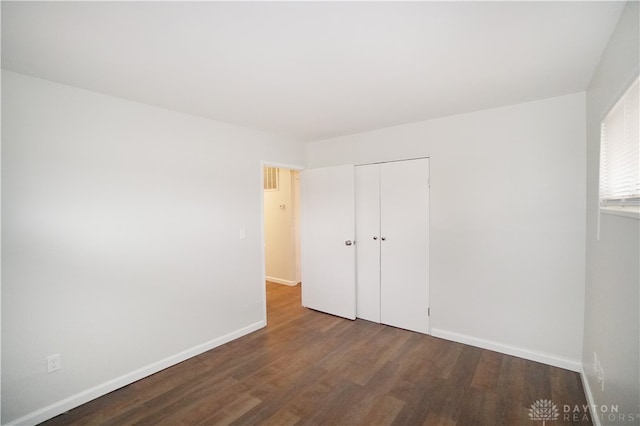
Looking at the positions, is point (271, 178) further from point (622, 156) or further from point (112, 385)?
point (622, 156)

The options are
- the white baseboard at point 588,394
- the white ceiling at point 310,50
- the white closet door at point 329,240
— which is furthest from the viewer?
the white closet door at point 329,240

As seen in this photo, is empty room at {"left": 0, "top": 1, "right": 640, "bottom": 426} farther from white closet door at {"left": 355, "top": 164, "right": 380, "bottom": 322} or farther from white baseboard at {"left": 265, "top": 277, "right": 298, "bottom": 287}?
white baseboard at {"left": 265, "top": 277, "right": 298, "bottom": 287}

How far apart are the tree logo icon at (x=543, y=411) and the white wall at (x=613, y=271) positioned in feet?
0.84

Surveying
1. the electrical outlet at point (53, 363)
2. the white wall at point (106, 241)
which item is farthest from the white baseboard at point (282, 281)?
the electrical outlet at point (53, 363)

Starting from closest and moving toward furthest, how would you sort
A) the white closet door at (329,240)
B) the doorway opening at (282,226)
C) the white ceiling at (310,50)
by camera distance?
the white ceiling at (310,50) < the white closet door at (329,240) < the doorway opening at (282,226)

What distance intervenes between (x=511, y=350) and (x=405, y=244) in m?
1.39

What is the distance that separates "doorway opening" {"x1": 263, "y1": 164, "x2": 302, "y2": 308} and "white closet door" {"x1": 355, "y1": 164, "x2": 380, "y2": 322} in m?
1.67

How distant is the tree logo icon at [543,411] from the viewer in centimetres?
193

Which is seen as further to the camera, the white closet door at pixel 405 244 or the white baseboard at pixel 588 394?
the white closet door at pixel 405 244

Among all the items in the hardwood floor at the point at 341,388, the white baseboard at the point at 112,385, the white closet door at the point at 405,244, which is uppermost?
the white closet door at the point at 405,244

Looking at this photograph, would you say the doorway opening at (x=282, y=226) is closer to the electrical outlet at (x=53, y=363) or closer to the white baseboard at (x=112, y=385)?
the white baseboard at (x=112, y=385)

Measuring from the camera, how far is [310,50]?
168 centimetres

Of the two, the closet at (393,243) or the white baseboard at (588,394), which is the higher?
the closet at (393,243)

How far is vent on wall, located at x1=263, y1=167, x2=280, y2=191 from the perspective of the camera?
533 cm
